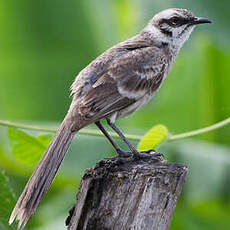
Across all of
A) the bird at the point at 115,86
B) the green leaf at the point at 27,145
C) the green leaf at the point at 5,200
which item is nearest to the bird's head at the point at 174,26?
the bird at the point at 115,86

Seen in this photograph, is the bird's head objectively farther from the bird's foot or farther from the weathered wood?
the weathered wood

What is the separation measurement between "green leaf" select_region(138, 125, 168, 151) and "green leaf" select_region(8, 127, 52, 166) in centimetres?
78

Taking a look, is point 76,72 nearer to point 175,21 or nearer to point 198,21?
point 175,21

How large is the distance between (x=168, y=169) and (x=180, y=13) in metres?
2.38

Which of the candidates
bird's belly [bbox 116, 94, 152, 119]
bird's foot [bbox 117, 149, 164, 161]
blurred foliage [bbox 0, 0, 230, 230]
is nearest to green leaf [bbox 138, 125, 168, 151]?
bird's foot [bbox 117, 149, 164, 161]

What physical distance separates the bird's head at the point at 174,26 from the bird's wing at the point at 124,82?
32 centimetres

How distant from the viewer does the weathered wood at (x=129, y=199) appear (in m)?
4.45

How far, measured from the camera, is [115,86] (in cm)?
575

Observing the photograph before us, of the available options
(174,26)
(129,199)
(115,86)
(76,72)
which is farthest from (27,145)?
(76,72)

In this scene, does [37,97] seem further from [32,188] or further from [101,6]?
[32,188]

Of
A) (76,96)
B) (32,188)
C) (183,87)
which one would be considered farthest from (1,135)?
(32,188)

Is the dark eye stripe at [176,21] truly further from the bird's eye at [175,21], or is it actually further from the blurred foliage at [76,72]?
the blurred foliage at [76,72]

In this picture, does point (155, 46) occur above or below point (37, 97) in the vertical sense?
above

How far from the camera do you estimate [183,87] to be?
9.66 m
